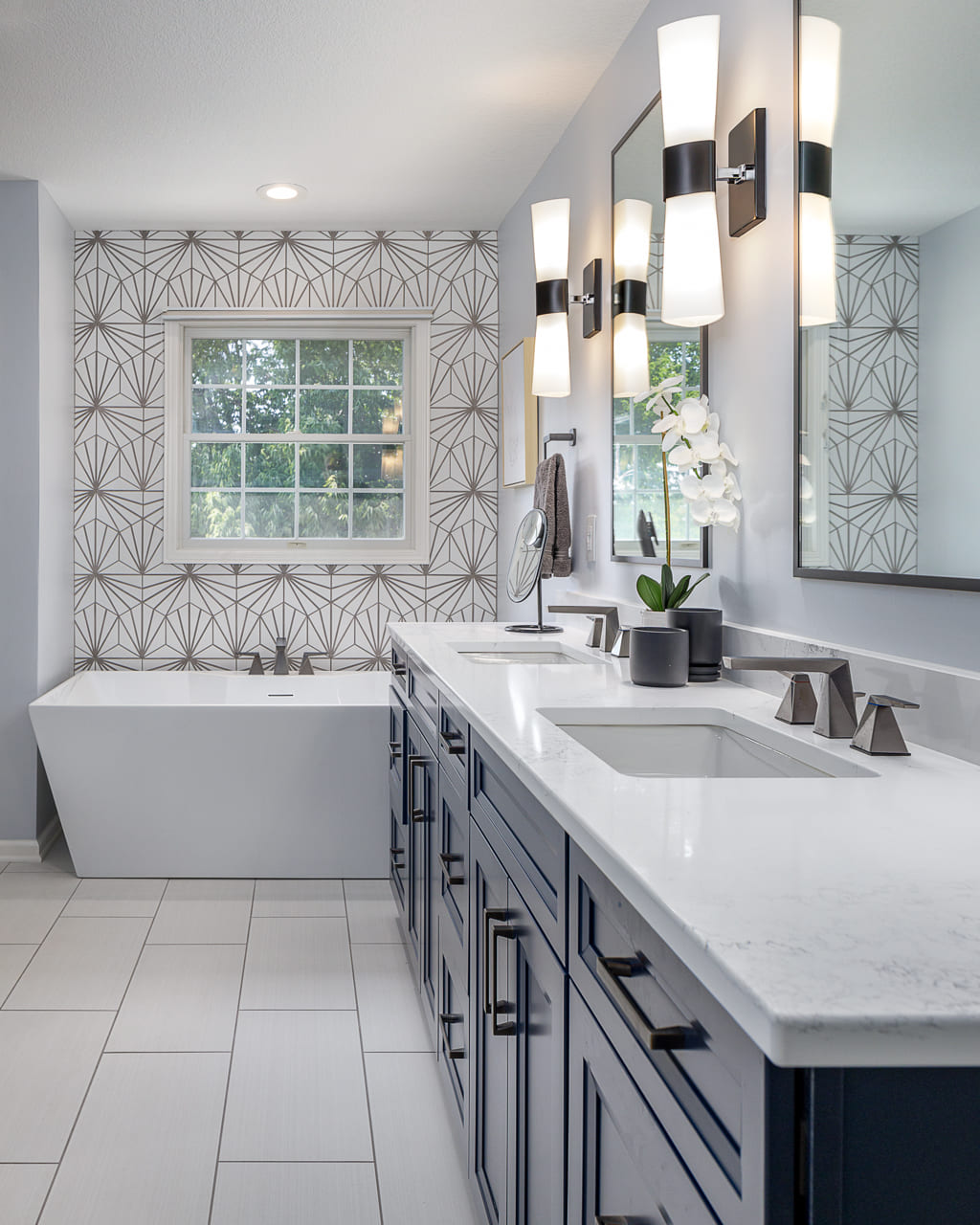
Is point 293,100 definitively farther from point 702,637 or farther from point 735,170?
point 702,637

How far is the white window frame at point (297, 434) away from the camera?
419 cm

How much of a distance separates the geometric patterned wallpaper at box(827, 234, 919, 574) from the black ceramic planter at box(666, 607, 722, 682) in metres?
0.31

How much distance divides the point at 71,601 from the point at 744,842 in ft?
12.7

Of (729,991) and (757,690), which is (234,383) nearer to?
(757,690)

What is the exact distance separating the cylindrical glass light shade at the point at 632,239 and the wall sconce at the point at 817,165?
2.41 ft

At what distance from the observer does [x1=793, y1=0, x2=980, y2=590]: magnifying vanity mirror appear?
1.21 metres

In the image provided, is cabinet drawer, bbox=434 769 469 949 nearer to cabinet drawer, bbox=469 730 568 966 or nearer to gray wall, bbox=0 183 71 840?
cabinet drawer, bbox=469 730 568 966

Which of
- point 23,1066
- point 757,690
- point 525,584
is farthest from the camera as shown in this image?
point 525,584

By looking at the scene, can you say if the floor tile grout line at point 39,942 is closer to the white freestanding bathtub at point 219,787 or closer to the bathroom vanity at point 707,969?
the white freestanding bathtub at point 219,787

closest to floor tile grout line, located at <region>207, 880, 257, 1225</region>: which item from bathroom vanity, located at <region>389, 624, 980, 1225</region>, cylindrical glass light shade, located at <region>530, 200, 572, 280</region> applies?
bathroom vanity, located at <region>389, 624, 980, 1225</region>

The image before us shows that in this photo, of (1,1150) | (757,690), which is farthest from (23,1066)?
(757,690)

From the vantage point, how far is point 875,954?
0.60 m

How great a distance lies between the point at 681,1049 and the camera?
69cm

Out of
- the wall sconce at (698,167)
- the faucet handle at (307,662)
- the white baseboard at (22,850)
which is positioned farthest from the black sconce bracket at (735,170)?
the white baseboard at (22,850)
